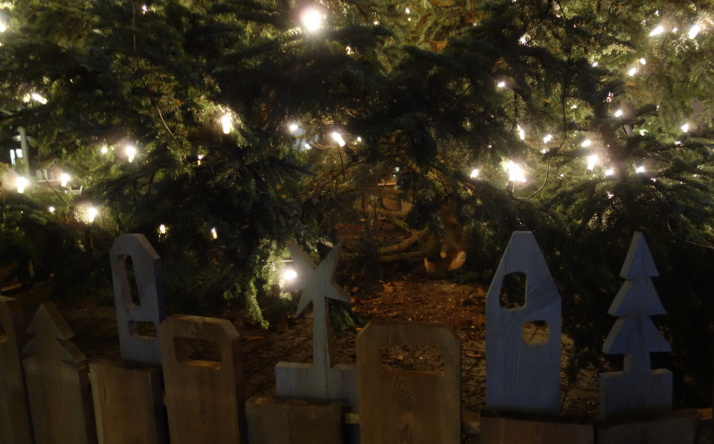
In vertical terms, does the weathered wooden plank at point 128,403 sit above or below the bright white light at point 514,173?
below

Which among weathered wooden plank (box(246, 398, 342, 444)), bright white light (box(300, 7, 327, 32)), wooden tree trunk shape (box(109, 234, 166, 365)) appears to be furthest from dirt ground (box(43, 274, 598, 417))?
bright white light (box(300, 7, 327, 32))

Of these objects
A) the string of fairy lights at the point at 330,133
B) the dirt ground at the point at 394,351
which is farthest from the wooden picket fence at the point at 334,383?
the dirt ground at the point at 394,351

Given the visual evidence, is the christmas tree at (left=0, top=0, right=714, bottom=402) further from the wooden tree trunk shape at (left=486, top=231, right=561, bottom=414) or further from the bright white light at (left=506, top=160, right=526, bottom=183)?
the wooden tree trunk shape at (left=486, top=231, right=561, bottom=414)

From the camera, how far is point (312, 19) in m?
2.32

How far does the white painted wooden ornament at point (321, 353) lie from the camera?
1604mm

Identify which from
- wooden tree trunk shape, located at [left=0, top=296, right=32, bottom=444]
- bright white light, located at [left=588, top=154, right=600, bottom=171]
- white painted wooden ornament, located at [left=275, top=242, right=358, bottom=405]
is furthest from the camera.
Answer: bright white light, located at [left=588, top=154, right=600, bottom=171]

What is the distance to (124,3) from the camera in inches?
91.2

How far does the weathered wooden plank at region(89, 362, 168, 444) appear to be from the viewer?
5.97ft

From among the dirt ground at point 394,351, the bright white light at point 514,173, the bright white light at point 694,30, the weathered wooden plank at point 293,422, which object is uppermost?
the bright white light at point 694,30

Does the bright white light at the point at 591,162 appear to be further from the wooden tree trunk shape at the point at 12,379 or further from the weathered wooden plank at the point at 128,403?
the wooden tree trunk shape at the point at 12,379

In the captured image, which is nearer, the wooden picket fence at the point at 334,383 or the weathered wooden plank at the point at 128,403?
the wooden picket fence at the point at 334,383

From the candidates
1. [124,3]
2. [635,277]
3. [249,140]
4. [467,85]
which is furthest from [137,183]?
[635,277]

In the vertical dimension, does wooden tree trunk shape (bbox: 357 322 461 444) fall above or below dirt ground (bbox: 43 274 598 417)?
above

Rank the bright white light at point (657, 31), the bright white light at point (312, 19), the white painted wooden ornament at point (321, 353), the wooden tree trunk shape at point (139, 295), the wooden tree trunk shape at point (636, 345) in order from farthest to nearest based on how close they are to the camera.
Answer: the bright white light at point (657, 31) → the bright white light at point (312, 19) → the wooden tree trunk shape at point (139, 295) → the white painted wooden ornament at point (321, 353) → the wooden tree trunk shape at point (636, 345)
